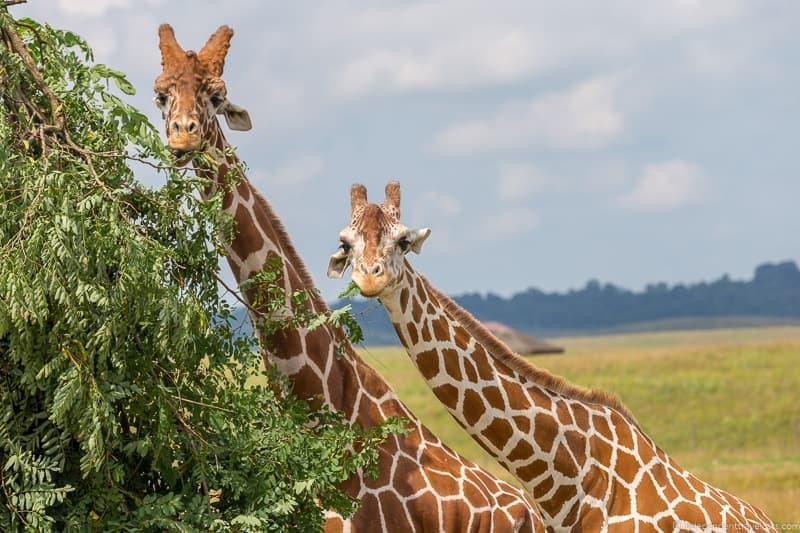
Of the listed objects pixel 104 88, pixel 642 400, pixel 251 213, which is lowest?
pixel 642 400

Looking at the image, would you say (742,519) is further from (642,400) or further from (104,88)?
(642,400)

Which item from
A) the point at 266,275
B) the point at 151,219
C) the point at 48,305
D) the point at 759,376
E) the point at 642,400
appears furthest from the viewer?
the point at 759,376

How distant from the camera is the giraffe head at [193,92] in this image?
9498mm

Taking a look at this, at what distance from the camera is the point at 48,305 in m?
8.05

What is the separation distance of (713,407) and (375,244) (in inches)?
1572

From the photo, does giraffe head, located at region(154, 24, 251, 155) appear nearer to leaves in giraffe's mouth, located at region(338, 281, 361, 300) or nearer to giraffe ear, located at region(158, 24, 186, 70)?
giraffe ear, located at region(158, 24, 186, 70)

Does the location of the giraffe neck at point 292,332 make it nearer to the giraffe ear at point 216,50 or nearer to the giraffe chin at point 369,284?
the giraffe ear at point 216,50

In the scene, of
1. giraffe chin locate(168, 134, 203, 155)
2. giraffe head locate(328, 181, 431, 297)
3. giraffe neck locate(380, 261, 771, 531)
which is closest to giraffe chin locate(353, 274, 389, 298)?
giraffe head locate(328, 181, 431, 297)

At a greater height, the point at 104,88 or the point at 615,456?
the point at 104,88

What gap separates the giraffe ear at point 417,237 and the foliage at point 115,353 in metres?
1.31

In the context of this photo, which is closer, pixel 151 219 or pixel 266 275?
pixel 151 219

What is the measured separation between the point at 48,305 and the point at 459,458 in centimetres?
413

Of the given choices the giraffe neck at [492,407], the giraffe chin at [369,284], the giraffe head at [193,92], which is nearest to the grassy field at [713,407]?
the giraffe neck at [492,407]

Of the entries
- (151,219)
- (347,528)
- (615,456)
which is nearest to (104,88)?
(151,219)
